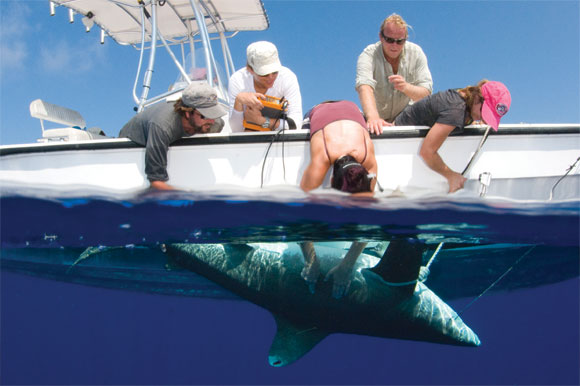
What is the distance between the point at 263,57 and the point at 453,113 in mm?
2086

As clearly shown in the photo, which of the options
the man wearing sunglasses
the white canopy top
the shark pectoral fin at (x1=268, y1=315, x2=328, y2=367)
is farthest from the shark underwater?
the white canopy top

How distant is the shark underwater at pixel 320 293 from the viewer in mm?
4734

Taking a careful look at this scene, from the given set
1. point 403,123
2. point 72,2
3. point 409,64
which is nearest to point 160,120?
point 403,123

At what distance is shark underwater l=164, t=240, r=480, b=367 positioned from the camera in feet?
15.5

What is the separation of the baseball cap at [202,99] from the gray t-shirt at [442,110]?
215 centimetres

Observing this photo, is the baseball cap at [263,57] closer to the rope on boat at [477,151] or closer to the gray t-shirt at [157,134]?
the gray t-shirt at [157,134]

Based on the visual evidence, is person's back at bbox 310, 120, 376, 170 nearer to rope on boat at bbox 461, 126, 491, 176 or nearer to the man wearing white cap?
the man wearing white cap

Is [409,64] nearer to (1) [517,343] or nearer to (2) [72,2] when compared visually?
(2) [72,2]

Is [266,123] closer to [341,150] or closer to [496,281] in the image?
[341,150]

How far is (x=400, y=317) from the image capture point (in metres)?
4.93

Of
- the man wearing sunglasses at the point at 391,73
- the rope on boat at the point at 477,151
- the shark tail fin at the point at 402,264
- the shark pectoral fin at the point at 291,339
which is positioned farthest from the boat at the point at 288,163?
the shark pectoral fin at the point at 291,339

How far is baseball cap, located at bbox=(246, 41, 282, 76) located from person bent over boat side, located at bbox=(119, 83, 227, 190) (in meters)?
0.62

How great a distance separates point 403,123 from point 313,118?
3.41 ft

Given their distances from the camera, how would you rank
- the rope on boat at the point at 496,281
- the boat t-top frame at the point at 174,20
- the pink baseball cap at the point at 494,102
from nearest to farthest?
the pink baseball cap at the point at 494,102
the rope on boat at the point at 496,281
the boat t-top frame at the point at 174,20
